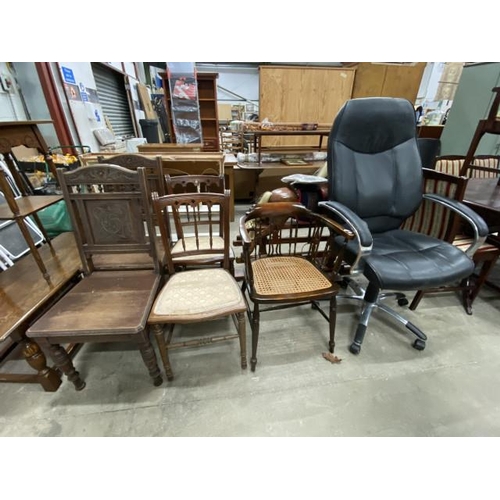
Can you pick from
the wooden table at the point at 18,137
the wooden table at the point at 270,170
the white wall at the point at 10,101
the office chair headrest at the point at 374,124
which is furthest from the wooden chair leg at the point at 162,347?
the white wall at the point at 10,101

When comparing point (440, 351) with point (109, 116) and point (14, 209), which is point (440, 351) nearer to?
point (14, 209)

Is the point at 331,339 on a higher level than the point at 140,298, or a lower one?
lower

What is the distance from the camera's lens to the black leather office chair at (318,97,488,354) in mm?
1177

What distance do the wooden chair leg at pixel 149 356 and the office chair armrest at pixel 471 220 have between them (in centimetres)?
166

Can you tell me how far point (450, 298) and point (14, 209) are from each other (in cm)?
274

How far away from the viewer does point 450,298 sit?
5.97ft

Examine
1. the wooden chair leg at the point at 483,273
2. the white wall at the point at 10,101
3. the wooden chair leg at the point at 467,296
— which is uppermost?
the white wall at the point at 10,101

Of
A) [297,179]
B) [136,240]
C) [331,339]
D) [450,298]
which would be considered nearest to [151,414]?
[136,240]

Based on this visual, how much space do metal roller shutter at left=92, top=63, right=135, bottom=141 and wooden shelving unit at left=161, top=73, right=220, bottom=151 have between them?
3.30ft

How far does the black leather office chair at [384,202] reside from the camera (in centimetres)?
118

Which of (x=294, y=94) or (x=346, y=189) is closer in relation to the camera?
(x=346, y=189)

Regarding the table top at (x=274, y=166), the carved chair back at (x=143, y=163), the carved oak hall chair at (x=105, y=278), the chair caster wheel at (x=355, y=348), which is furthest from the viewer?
the table top at (x=274, y=166)

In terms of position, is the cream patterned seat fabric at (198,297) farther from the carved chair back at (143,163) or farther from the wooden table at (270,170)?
the wooden table at (270,170)

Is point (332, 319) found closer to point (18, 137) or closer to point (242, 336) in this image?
point (242, 336)
